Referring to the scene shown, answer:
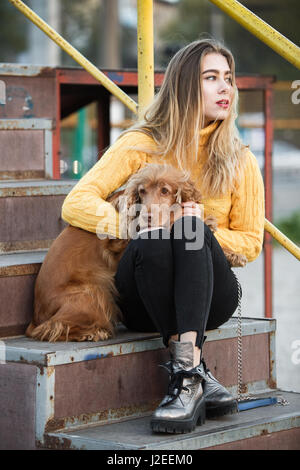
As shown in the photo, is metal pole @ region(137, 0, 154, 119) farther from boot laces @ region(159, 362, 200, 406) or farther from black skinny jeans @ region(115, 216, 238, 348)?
boot laces @ region(159, 362, 200, 406)

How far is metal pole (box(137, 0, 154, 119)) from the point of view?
3.23 m

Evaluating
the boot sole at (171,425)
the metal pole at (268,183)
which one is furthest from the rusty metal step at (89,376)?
the metal pole at (268,183)

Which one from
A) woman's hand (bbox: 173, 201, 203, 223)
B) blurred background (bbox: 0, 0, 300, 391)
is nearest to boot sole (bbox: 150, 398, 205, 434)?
woman's hand (bbox: 173, 201, 203, 223)

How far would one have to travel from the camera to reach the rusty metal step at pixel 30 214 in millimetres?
3178

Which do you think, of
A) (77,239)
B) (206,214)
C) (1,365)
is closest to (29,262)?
(77,239)

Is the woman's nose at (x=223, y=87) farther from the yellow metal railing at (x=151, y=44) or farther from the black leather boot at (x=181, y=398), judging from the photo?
the black leather boot at (x=181, y=398)

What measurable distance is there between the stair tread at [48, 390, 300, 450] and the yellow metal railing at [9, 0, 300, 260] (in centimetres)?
77

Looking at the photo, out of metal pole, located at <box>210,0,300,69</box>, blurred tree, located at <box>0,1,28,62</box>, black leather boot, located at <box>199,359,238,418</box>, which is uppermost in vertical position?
blurred tree, located at <box>0,1,28,62</box>

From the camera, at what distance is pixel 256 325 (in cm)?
293

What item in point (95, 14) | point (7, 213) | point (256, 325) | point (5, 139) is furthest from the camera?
point (95, 14)

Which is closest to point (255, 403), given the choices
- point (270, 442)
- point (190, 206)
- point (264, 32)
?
point (270, 442)

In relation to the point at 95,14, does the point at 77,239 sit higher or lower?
lower
